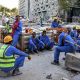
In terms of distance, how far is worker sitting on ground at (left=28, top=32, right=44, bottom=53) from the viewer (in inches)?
478

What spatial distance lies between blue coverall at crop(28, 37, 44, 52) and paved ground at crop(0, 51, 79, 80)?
3.48 ft

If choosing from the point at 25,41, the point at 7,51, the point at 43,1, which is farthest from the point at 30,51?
the point at 43,1

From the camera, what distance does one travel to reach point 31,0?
3531 inches

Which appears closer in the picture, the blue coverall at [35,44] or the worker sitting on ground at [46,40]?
the blue coverall at [35,44]

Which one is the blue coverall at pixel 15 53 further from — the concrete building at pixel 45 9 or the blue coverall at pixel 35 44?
the concrete building at pixel 45 9

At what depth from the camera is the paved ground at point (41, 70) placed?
8.25 metres

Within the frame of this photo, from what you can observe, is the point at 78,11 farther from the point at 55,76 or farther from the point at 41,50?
the point at 55,76

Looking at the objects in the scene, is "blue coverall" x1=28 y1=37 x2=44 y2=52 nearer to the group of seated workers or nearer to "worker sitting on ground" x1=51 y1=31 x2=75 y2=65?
the group of seated workers

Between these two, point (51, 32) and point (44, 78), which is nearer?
point (44, 78)

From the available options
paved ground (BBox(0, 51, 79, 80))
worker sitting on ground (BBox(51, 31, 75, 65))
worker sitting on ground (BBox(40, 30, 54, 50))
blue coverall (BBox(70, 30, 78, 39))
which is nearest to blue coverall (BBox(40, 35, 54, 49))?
worker sitting on ground (BBox(40, 30, 54, 50))

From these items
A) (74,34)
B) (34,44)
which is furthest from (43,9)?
(34,44)

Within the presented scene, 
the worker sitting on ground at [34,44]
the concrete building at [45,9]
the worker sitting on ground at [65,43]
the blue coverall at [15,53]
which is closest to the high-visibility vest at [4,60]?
the blue coverall at [15,53]

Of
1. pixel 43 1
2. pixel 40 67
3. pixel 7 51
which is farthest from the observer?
pixel 43 1

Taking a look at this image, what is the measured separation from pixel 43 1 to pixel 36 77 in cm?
7004
